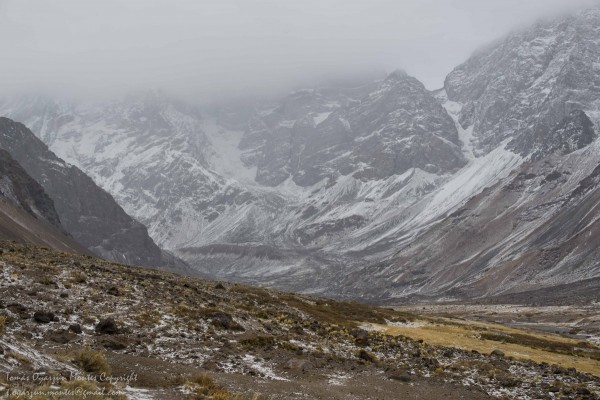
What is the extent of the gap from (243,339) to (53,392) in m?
17.9

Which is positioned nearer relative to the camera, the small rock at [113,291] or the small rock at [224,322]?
the small rock at [224,322]

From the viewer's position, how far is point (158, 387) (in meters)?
21.8

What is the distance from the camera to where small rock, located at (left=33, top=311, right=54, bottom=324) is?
90.2ft

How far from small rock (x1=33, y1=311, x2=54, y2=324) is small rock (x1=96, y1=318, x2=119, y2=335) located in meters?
2.35

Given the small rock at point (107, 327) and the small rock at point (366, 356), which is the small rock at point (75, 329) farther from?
the small rock at point (366, 356)

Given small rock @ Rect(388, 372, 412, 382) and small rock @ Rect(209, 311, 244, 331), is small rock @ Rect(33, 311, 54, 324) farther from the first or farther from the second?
small rock @ Rect(388, 372, 412, 382)

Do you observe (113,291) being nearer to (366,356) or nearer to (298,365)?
(298,365)

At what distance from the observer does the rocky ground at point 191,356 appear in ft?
69.2

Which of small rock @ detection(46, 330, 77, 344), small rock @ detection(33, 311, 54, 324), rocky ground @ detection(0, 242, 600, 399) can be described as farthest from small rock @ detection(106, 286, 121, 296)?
small rock @ detection(46, 330, 77, 344)

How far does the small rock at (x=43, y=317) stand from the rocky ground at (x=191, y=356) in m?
0.05

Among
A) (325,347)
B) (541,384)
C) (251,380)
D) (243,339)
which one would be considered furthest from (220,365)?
(541,384)

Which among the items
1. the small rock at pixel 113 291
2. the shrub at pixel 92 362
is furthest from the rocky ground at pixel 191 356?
the small rock at pixel 113 291

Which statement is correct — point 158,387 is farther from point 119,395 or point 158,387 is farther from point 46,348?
point 46,348

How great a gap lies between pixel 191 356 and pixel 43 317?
7.66 meters
